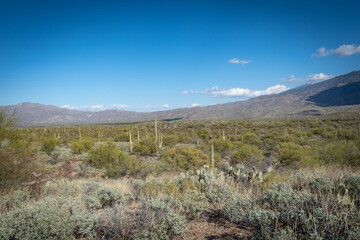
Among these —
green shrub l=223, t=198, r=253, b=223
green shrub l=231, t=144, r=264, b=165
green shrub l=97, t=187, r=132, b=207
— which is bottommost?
green shrub l=231, t=144, r=264, b=165

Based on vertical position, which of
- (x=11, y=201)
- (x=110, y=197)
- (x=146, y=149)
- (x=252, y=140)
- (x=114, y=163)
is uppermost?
(x=11, y=201)

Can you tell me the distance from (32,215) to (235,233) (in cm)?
403

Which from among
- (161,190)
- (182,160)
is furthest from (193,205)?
(182,160)

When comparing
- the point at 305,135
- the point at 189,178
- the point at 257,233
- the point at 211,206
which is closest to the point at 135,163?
the point at 189,178

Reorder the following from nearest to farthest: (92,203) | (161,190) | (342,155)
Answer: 1. (92,203)
2. (161,190)
3. (342,155)

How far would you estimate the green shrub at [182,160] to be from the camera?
11.8 m

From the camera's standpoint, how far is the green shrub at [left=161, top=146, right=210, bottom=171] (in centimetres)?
1176

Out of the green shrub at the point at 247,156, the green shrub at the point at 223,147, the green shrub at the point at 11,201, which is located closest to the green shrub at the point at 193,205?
the green shrub at the point at 11,201

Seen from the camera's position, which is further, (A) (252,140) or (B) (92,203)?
(A) (252,140)

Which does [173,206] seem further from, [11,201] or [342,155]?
[342,155]

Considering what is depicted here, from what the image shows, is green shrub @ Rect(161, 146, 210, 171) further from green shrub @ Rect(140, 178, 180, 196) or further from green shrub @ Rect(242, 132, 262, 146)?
green shrub @ Rect(242, 132, 262, 146)

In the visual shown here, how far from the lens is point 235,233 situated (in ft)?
12.3

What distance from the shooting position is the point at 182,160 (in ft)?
39.3

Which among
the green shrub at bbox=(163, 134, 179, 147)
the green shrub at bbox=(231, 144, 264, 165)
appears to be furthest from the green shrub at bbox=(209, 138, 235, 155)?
the green shrub at bbox=(163, 134, 179, 147)
